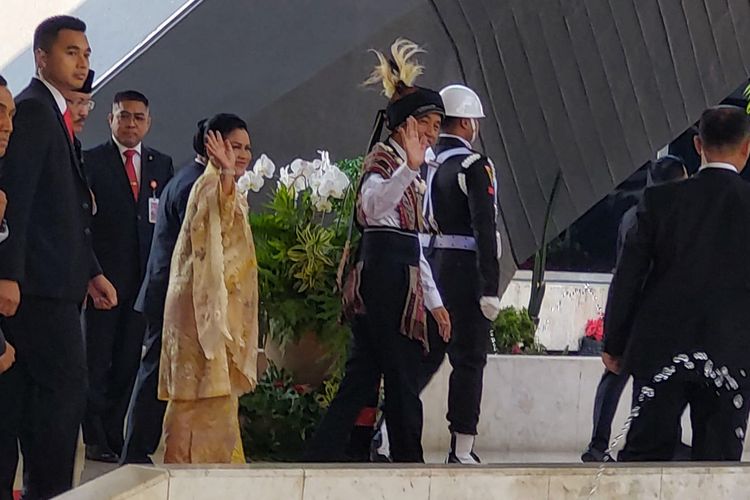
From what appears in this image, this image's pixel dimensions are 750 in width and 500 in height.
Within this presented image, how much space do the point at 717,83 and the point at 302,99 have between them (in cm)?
285

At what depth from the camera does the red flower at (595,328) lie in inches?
376

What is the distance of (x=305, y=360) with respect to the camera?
5.16 metres

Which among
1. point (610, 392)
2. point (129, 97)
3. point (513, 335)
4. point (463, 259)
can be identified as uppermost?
point (129, 97)

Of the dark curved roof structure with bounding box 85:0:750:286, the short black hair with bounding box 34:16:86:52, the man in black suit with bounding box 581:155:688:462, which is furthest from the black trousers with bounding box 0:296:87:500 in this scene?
the man in black suit with bounding box 581:155:688:462

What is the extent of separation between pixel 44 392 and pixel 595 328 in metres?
6.92

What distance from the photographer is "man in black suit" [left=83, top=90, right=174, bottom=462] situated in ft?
16.2

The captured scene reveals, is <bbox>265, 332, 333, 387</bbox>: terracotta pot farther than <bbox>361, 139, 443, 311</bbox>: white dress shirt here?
Yes

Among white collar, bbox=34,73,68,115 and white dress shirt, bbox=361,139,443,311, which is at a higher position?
white collar, bbox=34,73,68,115

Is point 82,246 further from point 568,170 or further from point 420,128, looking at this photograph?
point 568,170

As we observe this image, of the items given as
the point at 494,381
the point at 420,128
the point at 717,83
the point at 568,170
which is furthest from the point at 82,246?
the point at 717,83

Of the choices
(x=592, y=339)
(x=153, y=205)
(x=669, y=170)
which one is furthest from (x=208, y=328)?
(x=592, y=339)

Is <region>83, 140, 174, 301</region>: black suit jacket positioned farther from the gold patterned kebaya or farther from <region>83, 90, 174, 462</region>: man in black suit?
the gold patterned kebaya

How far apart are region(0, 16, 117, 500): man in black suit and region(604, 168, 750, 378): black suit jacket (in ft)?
5.73

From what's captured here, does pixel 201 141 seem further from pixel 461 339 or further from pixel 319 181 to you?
pixel 461 339
